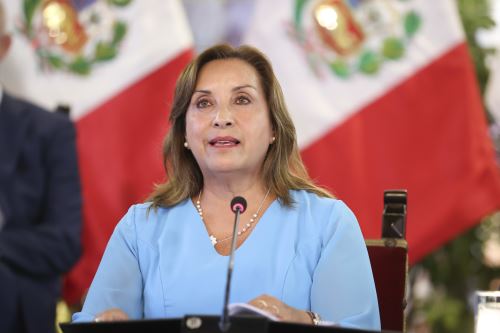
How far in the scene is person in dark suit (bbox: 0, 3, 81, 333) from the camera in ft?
11.9

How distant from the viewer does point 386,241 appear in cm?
285

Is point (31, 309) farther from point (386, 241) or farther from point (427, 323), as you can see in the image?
point (427, 323)

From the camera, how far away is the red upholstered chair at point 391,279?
2.79 metres

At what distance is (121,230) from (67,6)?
2.08 meters

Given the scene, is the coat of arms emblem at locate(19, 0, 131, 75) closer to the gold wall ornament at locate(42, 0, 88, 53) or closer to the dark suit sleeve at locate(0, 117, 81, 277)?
the gold wall ornament at locate(42, 0, 88, 53)

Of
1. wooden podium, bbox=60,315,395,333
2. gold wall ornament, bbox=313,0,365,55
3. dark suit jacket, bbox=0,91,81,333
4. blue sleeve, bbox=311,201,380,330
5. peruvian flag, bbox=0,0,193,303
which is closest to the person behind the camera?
wooden podium, bbox=60,315,395,333

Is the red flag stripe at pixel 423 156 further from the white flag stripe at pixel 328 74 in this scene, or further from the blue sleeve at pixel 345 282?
the blue sleeve at pixel 345 282

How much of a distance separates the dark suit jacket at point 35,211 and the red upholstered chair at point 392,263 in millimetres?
1375

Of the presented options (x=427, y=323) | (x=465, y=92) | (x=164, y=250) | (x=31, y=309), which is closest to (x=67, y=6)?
(x=31, y=309)

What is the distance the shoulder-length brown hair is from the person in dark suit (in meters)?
0.97

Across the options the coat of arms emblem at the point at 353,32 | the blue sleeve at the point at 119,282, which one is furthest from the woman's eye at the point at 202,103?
the coat of arms emblem at the point at 353,32

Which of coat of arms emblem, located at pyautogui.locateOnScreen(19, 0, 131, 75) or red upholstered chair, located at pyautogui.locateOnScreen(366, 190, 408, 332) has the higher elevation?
coat of arms emblem, located at pyautogui.locateOnScreen(19, 0, 131, 75)

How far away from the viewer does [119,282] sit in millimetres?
2623

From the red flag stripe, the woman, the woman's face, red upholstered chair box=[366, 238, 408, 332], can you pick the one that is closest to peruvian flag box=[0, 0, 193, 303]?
the red flag stripe
